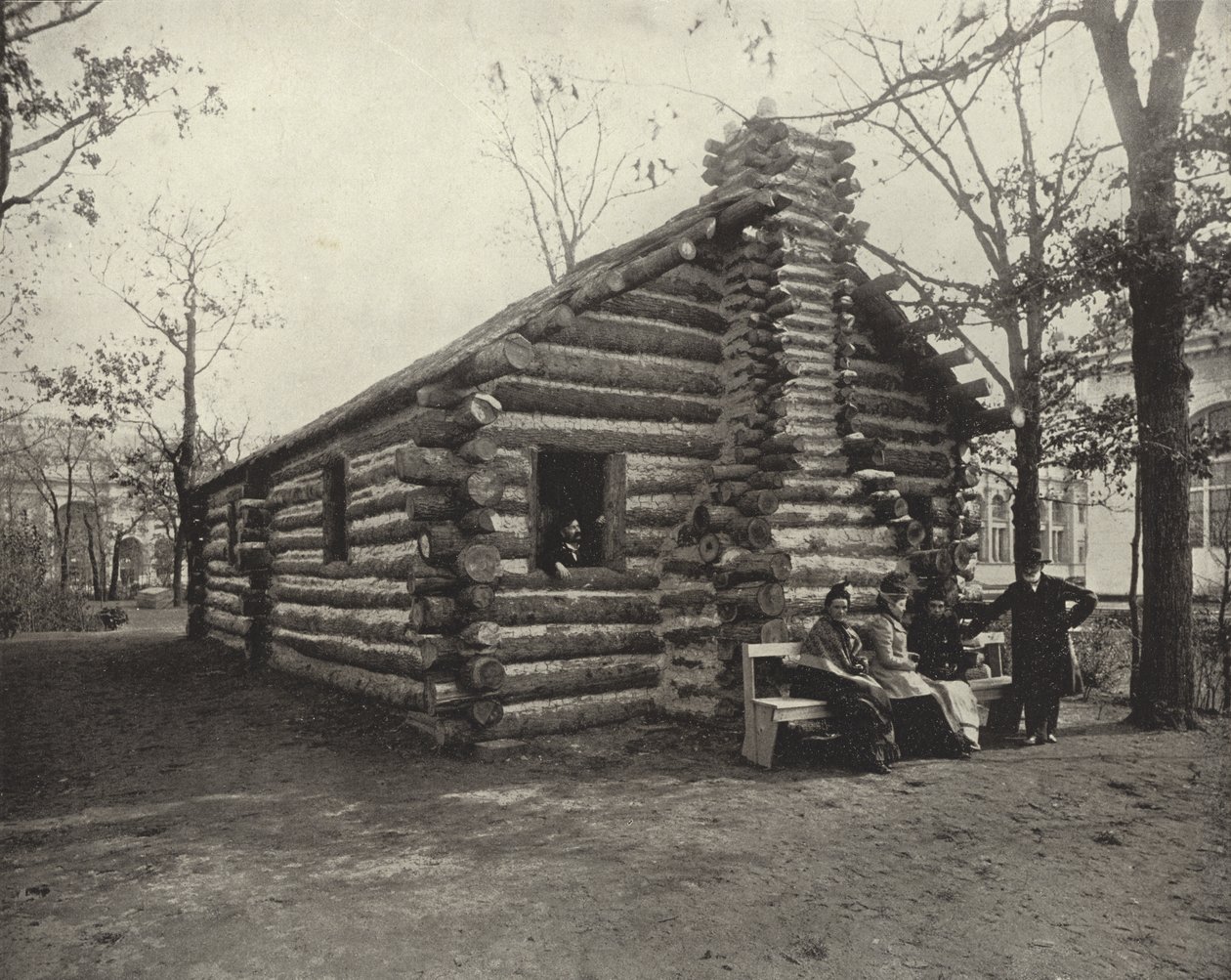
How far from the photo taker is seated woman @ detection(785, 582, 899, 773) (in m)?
7.22

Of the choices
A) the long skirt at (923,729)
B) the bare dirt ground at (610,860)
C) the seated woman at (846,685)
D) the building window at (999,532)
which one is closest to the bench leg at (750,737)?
the bare dirt ground at (610,860)

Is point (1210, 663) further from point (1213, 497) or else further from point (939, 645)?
point (1213, 497)

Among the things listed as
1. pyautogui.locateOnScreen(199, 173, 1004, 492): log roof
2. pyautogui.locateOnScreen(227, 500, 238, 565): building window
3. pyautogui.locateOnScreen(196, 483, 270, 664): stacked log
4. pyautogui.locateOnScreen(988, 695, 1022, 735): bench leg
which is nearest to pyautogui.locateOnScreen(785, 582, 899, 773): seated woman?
pyautogui.locateOnScreen(988, 695, 1022, 735): bench leg

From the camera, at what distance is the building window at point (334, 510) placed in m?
11.5

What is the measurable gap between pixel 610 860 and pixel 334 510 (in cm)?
796

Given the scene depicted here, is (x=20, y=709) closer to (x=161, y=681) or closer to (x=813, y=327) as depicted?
(x=161, y=681)

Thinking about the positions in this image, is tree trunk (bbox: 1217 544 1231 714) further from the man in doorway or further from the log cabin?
the man in doorway

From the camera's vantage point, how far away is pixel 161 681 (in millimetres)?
12883

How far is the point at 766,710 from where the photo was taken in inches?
286

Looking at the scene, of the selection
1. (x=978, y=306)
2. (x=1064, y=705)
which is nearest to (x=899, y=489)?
(x=978, y=306)

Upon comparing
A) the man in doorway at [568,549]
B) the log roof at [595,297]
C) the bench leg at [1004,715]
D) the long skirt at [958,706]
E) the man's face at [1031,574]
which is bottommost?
the bench leg at [1004,715]

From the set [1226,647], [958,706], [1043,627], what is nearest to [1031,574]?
[1043,627]

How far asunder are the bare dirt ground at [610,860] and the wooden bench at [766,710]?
225 millimetres

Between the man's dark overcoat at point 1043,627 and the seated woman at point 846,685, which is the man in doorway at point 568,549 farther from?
the man's dark overcoat at point 1043,627
